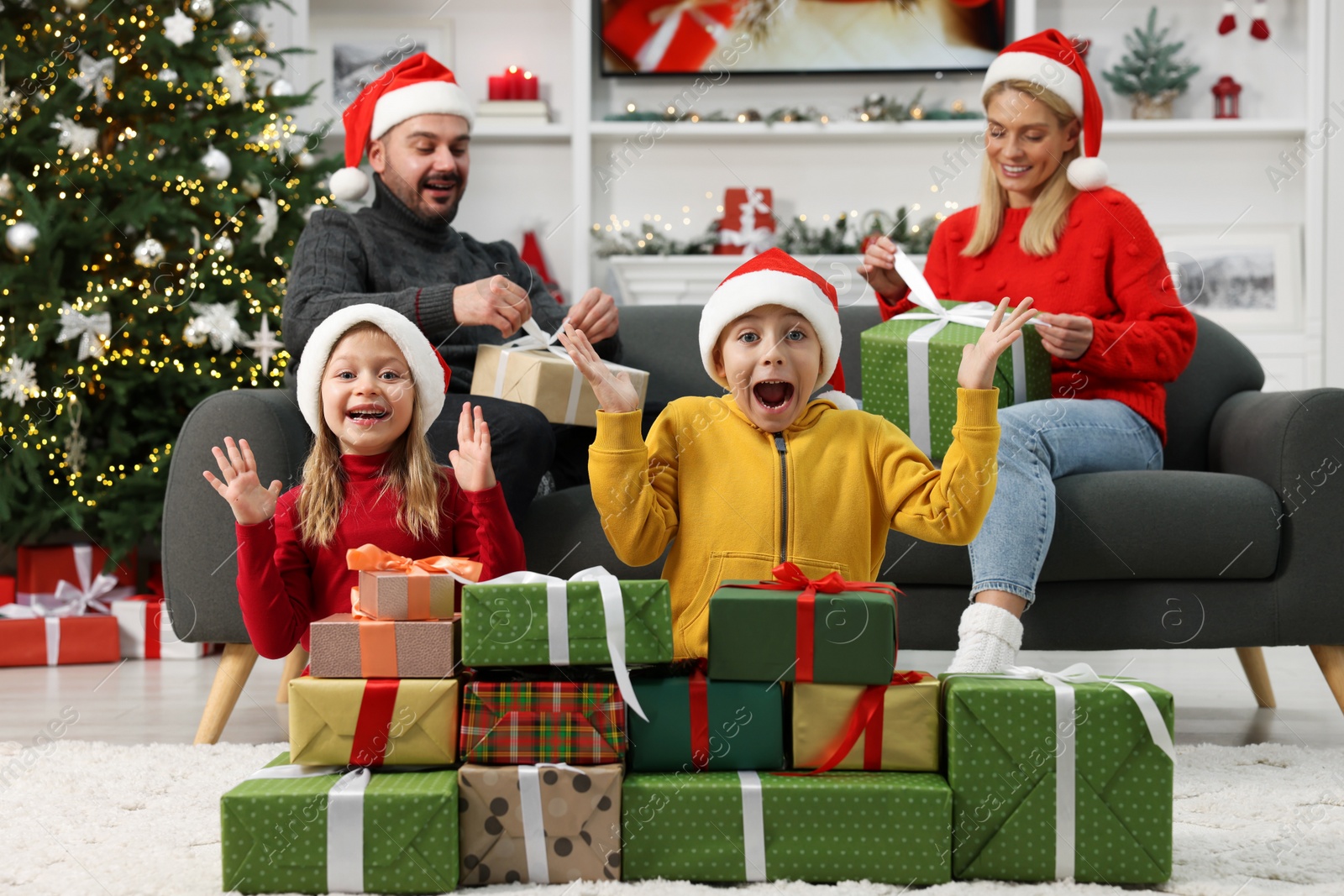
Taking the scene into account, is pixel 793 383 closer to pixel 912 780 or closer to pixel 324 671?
pixel 912 780

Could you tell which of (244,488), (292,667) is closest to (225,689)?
(292,667)

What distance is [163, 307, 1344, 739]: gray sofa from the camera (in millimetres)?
1843

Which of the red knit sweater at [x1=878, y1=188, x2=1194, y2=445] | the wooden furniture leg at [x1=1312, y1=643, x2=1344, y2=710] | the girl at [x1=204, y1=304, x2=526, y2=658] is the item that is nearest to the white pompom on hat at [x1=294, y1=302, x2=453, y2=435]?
the girl at [x1=204, y1=304, x2=526, y2=658]

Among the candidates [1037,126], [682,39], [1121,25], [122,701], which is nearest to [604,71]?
[682,39]

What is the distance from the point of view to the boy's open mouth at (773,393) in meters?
1.47

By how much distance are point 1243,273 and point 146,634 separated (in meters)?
3.72

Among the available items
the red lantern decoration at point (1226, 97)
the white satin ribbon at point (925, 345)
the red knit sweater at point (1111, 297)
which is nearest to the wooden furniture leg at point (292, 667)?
the white satin ribbon at point (925, 345)

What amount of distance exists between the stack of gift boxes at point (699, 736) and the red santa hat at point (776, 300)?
431mm

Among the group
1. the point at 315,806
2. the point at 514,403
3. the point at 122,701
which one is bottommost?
the point at 122,701

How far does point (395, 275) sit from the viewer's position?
217cm

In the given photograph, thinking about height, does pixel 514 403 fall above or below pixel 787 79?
below

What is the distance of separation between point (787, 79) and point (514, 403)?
2.74m

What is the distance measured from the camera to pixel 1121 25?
4195 mm

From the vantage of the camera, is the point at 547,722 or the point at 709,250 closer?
the point at 547,722
